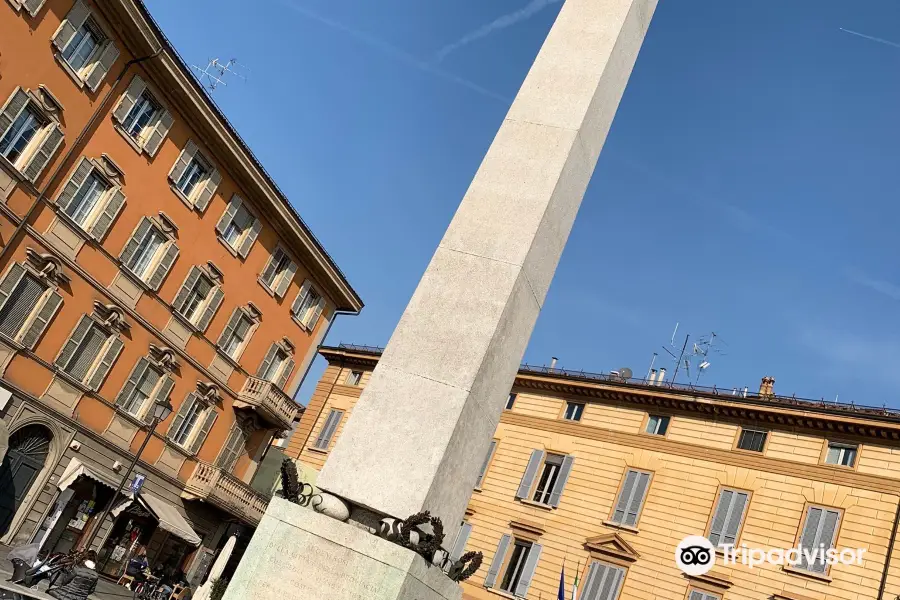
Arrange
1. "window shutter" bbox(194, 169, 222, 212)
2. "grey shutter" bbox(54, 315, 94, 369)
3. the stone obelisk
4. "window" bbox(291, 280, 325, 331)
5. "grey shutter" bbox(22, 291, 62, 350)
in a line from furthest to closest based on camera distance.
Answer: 1. "window" bbox(291, 280, 325, 331)
2. "window shutter" bbox(194, 169, 222, 212)
3. "grey shutter" bbox(54, 315, 94, 369)
4. "grey shutter" bbox(22, 291, 62, 350)
5. the stone obelisk

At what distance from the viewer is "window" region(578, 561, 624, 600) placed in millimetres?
27141

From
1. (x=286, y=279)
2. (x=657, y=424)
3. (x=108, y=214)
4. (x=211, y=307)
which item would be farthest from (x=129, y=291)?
(x=657, y=424)

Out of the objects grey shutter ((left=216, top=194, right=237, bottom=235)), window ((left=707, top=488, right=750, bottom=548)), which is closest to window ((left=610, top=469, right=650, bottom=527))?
window ((left=707, top=488, right=750, bottom=548))

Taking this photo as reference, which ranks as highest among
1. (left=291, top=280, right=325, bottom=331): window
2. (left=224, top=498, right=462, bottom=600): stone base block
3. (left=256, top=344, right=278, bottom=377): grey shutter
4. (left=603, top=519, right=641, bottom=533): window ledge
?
(left=291, top=280, right=325, bottom=331): window

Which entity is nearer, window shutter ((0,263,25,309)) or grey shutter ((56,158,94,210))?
window shutter ((0,263,25,309))

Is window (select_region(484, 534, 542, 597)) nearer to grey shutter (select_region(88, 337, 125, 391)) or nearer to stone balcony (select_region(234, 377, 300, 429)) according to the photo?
stone balcony (select_region(234, 377, 300, 429))

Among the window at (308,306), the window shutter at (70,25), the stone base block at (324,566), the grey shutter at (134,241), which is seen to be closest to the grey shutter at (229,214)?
the grey shutter at (134,241)

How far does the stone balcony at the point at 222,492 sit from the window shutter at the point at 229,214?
8293mm

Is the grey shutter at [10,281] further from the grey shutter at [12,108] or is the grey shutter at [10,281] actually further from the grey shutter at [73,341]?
the grey shutter at [12,108]

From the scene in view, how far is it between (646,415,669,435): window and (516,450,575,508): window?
10.3 feet

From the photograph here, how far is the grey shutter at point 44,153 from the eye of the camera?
68.0ft

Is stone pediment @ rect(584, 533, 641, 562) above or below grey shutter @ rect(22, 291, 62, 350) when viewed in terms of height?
above

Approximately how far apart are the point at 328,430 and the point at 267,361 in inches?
309

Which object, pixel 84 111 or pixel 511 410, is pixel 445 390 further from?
pixel 511 410
